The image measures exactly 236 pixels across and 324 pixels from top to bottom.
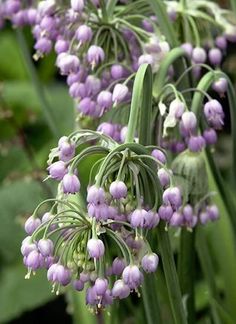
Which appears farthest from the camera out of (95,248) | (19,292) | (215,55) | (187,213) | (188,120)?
Result: (19,292)

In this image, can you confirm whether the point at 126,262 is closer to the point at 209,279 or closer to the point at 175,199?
the point at 175,199

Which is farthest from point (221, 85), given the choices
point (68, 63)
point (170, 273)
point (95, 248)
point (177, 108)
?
point (95, 248)

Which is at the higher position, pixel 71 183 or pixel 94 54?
pixel 94 54

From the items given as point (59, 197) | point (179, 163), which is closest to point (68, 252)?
point (59, 197)

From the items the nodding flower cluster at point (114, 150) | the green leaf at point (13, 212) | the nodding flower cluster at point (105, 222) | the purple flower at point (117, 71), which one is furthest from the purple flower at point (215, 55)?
the green leaf at point (13, 212)

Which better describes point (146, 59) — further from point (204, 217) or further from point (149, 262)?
point (149, 262)

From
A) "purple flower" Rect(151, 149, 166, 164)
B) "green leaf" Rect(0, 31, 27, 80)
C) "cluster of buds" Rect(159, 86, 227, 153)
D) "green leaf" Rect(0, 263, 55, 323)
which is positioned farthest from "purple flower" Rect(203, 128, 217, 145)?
"green leaf" Rect(0, 31, 27, 80)
